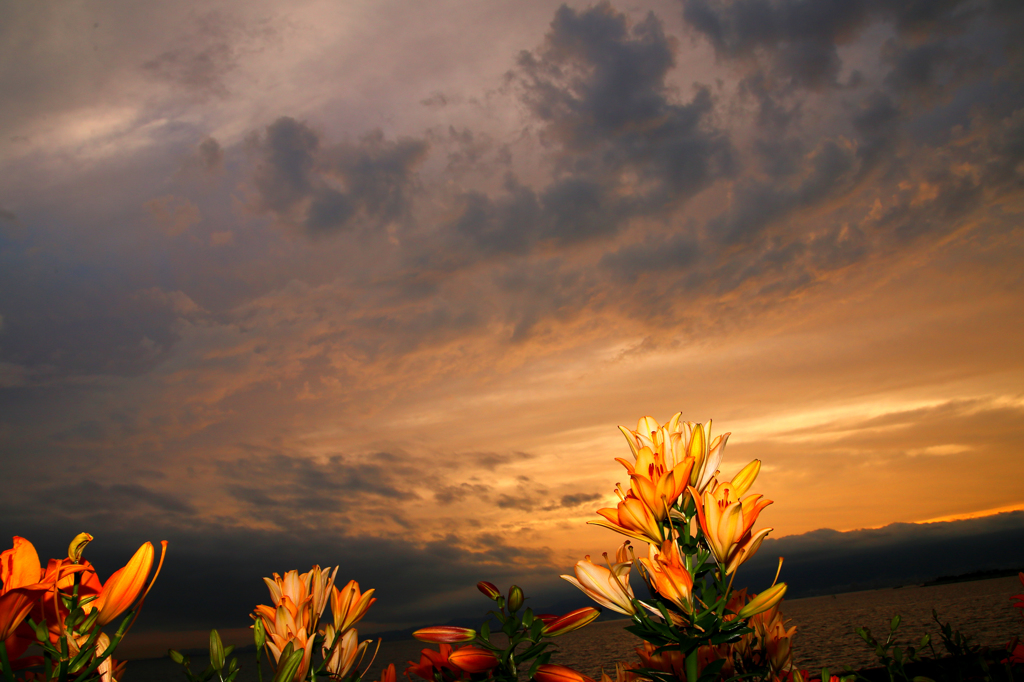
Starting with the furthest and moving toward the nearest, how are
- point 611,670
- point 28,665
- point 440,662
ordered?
point 611,670, point 440,662, point 28,665

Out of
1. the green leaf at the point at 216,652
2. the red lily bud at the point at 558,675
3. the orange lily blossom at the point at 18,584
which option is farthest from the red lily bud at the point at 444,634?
the orange lily blossom at the point at 18,584

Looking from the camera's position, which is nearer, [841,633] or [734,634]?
[734,634]

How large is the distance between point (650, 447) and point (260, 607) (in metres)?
1.29

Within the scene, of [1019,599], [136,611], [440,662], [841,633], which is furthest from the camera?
[841,633]

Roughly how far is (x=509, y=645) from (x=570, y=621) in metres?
0.20

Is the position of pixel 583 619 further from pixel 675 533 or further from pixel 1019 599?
pixel 1019 599

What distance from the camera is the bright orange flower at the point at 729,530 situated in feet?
4.53

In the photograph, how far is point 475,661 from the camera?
1591mm

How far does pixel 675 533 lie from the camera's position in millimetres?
1547

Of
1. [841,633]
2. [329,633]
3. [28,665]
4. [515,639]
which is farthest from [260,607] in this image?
[841,633]

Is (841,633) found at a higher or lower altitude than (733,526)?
lower

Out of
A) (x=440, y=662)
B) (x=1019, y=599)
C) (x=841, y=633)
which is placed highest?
(x=440, y=662)

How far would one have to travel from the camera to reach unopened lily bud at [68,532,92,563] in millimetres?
1385

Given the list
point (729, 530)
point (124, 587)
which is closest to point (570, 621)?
point (729, 530)
